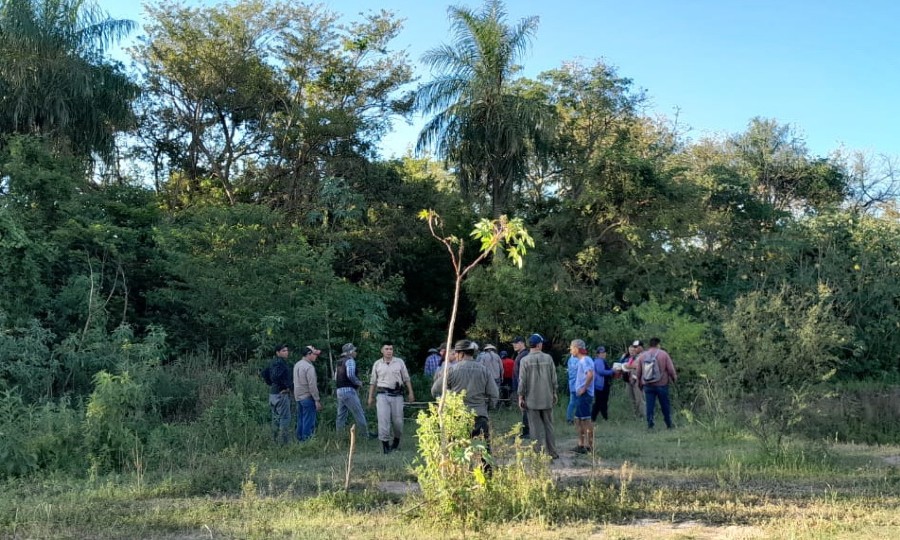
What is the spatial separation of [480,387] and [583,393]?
2.10m

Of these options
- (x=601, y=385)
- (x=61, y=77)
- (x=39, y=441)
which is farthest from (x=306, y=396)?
(x=61, y=77)

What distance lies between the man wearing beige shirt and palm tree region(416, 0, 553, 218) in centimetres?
1139

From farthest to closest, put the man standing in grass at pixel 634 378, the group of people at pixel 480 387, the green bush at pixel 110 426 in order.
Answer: the man standing in grass at pixel 634 378
the green bush at pixel 110 426
the group of people at pixel 480 387

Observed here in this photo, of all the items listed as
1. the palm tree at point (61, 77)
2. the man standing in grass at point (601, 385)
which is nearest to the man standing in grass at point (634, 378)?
the man standing in grass at point (601, 385)

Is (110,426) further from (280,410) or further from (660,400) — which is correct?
(660,400)

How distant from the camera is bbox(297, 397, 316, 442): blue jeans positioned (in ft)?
38.4

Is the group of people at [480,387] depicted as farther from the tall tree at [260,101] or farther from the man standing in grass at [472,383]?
the tall tree at [260,101]

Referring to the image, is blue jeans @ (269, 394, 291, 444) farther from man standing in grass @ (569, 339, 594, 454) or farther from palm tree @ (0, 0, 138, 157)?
palm tree @ (0, 0, 138, 157)

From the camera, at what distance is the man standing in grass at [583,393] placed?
10.1 m

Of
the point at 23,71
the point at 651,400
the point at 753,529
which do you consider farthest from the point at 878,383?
the point at 23,71

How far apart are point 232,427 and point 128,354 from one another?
318 centimetres

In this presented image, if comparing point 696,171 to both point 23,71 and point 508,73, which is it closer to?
point 508,73

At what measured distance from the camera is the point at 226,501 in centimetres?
750

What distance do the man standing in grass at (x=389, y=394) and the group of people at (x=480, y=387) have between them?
0.01 m
